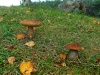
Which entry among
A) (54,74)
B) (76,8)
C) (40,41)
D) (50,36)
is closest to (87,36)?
(50,36)

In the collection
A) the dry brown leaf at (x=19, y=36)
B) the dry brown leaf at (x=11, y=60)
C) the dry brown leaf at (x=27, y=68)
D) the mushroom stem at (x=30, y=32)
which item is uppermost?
the mushroom stem at (x=30, y=32)

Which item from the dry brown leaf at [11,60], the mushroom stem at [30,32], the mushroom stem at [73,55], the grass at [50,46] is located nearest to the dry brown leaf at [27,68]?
the grass at [50,46]

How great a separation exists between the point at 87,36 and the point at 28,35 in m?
1.53

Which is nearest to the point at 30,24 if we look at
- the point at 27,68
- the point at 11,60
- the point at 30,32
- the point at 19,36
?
the point at 30,32

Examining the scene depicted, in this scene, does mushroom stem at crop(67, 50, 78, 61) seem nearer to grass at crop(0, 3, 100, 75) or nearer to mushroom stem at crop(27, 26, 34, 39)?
grass at crop(0, 3, 100, 75)

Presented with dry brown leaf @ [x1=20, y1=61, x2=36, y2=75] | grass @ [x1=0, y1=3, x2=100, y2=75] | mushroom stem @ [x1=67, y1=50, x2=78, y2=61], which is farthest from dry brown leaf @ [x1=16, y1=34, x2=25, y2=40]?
mushroom stem @ [x1=67, y1=50, x2=78, y2=61]

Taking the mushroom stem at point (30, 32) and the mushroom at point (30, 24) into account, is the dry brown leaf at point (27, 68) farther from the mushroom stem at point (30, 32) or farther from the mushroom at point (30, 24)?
the mushroom stem at point (30, 32)

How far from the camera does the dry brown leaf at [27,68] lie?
4.09m

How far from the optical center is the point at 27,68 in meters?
4.13

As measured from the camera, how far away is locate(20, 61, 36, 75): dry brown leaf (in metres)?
4.09

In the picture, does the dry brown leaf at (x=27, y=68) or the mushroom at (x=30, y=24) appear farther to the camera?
the mushroom at (x=30, y=24)

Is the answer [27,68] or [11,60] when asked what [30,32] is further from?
[27,68]

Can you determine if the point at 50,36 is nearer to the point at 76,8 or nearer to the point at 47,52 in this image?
the point at 47,52

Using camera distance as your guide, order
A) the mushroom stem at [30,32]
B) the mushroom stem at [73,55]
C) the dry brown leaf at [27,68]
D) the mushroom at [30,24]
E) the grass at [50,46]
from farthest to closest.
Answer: the mushroom stem at [30,32]
the mushroom at [30,24]
the mushroom stem at [73,55]
the grass at [50,46]
the dry brown leaf at [27,68]
